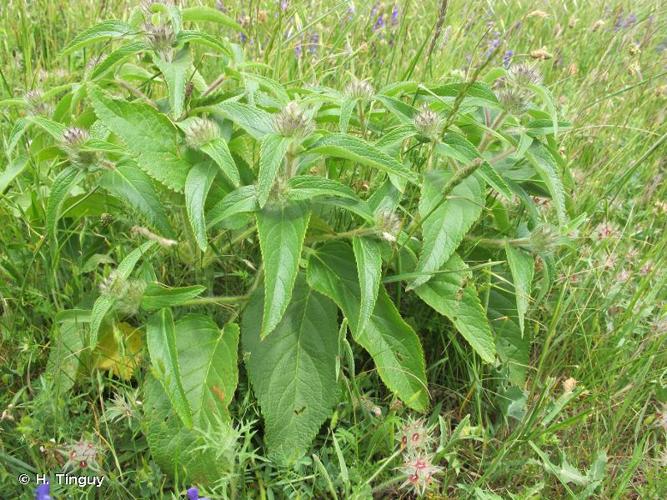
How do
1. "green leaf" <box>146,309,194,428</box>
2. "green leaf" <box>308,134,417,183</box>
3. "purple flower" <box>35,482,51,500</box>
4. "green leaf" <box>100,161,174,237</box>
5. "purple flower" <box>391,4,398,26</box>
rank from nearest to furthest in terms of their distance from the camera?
"purple flower" <box>35,482,51,500</box> → "green leaf" <box>146,309,194,428</box> → "green leaf" <box>308,134,417,183</box> → "green leaf" <box>100,161,174,237</box> → "purple flower" <box>391,4,398,26</box>

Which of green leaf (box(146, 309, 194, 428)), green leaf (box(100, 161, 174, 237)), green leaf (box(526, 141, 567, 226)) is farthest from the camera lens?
green leaf (box(526, 141, 567, 226))

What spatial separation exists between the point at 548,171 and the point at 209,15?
1052 mm

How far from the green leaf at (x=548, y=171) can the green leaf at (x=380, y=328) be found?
531 millimetres

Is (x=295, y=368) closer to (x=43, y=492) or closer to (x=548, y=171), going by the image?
(x=43, y=492)

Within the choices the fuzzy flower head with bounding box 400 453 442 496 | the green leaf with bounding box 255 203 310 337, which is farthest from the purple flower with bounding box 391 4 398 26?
the fuzzy flower head with bounding box 400 453 442 496

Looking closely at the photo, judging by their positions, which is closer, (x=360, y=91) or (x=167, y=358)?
(x=167, y=358)

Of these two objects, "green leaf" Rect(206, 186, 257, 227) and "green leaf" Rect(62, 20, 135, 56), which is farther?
"green leaf" Rect(62, 20, 135, 56)

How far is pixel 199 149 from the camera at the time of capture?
1512 mm

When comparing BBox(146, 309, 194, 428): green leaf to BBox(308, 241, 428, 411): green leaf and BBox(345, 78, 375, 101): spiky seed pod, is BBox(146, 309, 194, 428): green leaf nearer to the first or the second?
BBox(308, 241, 428, 411): green leaf

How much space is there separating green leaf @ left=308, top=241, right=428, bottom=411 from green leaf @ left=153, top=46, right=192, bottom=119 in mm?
523

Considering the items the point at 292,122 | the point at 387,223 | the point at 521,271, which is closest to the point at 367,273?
the point at 387,223

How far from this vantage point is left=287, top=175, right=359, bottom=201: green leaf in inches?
56.2

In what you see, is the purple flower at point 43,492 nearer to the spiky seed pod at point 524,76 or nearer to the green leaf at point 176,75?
the green leaf at point 176,75

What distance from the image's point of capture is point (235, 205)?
1432mm
